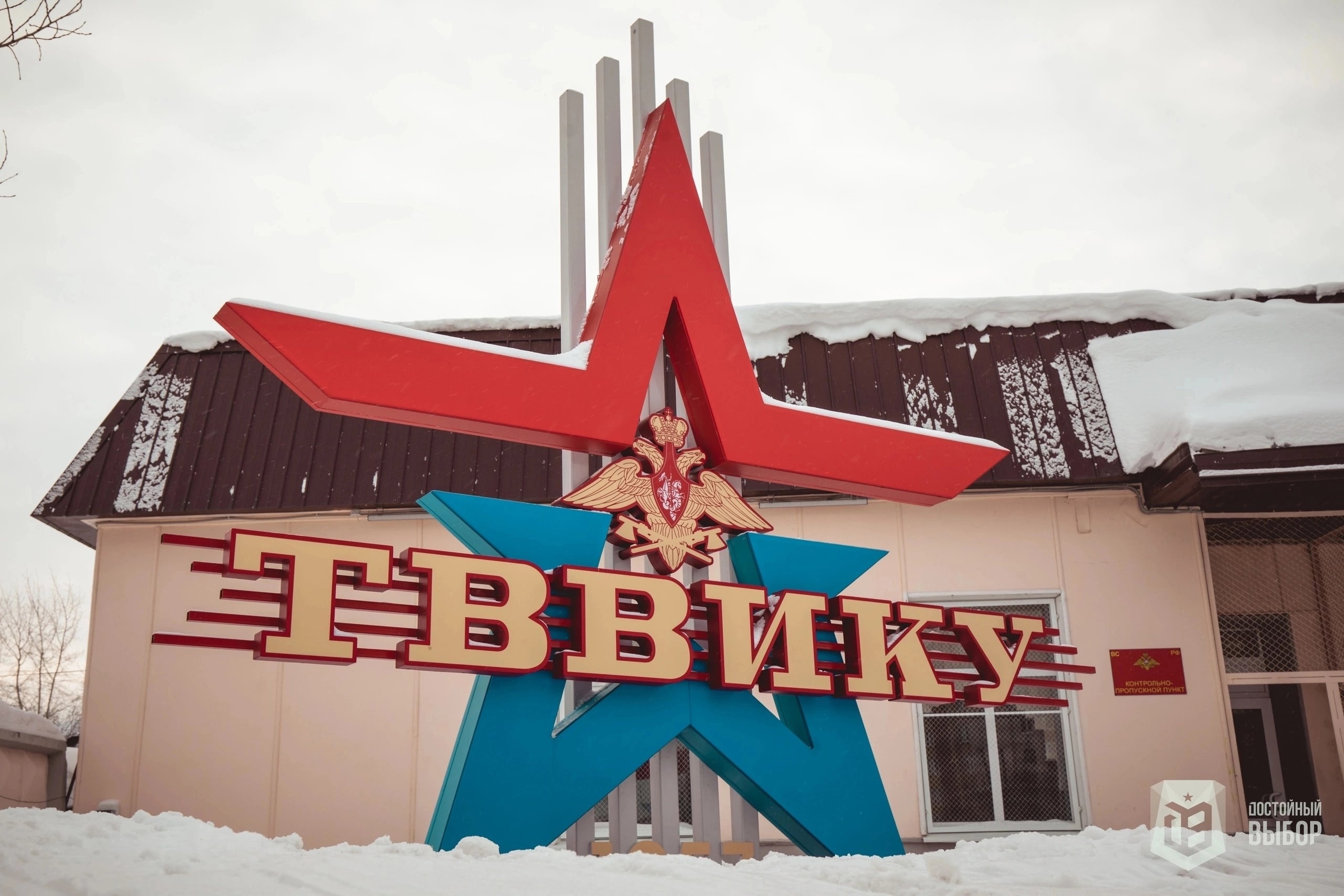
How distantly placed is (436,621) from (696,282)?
2.45 meters

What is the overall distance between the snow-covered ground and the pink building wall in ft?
A: 8.82

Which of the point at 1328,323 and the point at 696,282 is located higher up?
the point at 1328,323

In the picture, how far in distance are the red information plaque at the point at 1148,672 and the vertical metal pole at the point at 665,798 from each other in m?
4.28

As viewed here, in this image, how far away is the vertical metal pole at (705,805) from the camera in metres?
5.61

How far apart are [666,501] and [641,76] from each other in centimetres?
268

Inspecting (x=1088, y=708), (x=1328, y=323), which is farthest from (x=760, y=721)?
(x=1328, y=323)

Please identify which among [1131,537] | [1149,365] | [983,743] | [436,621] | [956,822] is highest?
[1149,365]

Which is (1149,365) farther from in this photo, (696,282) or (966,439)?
(696,282)

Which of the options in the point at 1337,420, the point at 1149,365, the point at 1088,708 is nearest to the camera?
the point at 1337,420

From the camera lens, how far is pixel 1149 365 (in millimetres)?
8859

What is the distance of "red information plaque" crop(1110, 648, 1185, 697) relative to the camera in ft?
27.0
